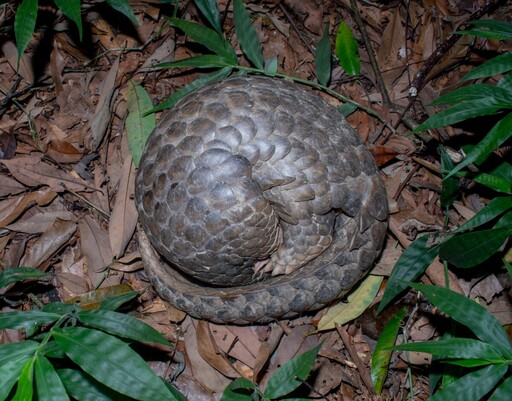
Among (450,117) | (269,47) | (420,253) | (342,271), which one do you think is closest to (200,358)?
(342,271)

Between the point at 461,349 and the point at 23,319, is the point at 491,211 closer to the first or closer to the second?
the point at 461,349

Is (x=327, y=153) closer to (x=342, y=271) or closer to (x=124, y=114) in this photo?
(x=342, y=271)

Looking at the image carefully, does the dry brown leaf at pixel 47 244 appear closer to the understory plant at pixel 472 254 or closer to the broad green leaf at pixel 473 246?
the understory plant at pixel 472 254

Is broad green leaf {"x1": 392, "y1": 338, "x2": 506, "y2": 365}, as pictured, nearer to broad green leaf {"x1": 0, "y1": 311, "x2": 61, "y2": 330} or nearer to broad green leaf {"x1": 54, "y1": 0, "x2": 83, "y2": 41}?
broad green leaf {"x1": 0, "y1": 311, "x2": 61, "y2": 330}

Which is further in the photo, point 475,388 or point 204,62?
point 204,62

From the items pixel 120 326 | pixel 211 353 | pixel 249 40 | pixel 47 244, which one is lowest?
pixel 211 353

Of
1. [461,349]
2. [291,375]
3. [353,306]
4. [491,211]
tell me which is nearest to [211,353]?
[291,375]
